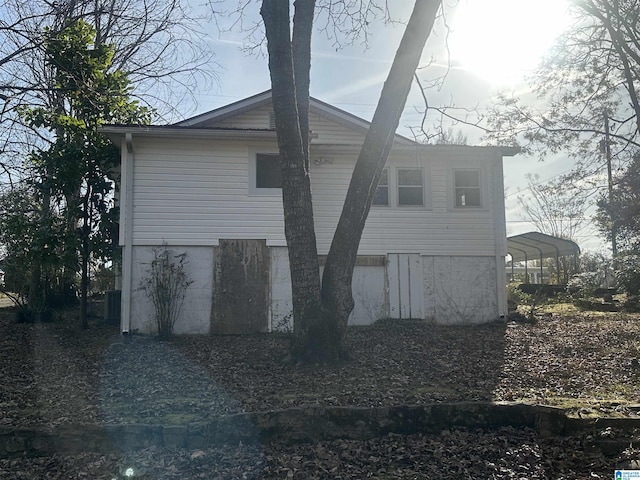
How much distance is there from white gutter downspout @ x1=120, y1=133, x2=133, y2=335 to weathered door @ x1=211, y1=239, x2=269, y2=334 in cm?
166

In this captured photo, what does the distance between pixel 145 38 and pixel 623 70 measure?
13.1m

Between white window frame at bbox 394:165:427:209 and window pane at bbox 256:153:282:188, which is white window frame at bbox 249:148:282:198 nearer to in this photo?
window pane at bbox 256:153:282:188

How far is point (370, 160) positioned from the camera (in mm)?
6723

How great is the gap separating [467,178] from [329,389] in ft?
25.2

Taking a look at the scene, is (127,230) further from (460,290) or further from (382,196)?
(460,290)

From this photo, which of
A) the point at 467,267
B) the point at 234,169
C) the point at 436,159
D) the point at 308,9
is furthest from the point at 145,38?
the point at 467,267

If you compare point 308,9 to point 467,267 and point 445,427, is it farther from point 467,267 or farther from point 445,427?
point 467,267

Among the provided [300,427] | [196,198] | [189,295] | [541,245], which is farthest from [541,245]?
[300,427]

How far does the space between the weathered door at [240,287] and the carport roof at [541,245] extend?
39.6ft

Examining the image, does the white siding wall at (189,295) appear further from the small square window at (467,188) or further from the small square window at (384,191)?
the small square window at (467,188)

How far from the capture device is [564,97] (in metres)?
16.2

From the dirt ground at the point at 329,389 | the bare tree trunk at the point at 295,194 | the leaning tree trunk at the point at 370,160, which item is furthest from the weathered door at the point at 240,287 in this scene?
the leaning tree trunk at the point at 370,160

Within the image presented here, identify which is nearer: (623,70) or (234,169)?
(234,169)

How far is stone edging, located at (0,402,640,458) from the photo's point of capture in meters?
4.64
